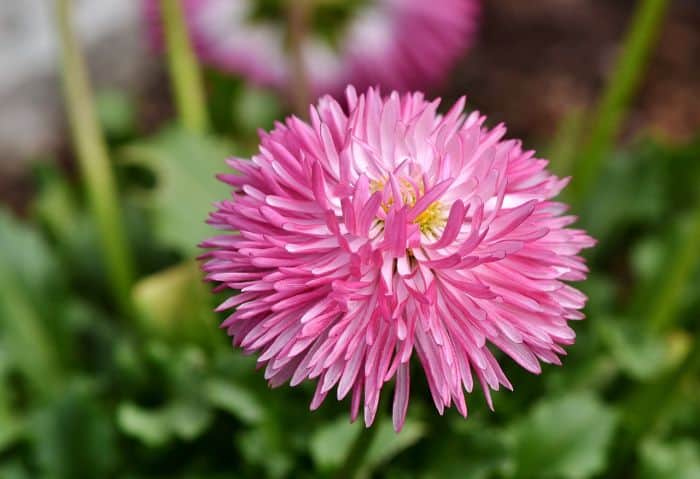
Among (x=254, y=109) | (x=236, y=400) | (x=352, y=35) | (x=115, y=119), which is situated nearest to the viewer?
(x=236, y=400)

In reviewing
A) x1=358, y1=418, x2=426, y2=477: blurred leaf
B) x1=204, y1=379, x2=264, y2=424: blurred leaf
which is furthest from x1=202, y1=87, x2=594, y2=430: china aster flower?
x1=204, y1=379, x2=264, y2=424: blurred leaf

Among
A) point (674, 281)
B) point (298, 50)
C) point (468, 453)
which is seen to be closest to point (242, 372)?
point (468, 453)

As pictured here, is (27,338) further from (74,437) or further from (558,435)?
(558,435)

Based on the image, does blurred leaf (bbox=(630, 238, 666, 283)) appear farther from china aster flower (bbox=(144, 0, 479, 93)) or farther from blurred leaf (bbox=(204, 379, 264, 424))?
blurred leaf (bbox=(204, 379, 264, 424))

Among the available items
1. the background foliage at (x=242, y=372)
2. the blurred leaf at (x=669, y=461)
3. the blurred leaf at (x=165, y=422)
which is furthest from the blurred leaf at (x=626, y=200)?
the blurred leaf at (x=165, y=422)

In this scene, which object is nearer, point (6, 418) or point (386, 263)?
point (386, 263)

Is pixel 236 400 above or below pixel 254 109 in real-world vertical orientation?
below

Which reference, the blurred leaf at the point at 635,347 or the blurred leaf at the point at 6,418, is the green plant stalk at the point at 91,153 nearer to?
the blurred leaf at the point at 6,418
